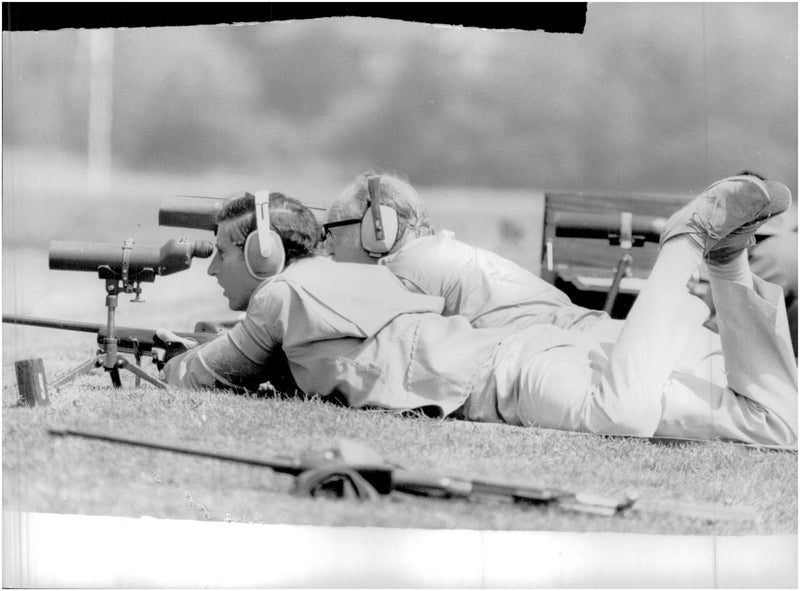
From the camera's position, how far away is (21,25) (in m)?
4.63

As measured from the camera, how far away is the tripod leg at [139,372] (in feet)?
14.5

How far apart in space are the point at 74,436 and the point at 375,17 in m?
2.06

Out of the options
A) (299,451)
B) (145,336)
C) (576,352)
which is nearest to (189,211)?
(145,336)

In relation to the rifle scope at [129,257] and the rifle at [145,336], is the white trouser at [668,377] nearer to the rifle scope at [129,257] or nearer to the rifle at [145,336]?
the rifle at [145,336]

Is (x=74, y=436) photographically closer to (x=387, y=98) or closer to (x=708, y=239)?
(x=387, y=98)

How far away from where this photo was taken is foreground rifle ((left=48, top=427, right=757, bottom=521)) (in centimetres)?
408

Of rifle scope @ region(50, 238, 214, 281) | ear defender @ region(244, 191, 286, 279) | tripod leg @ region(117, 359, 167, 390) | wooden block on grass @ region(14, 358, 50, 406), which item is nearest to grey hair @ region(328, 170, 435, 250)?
ear defender @ region(244, 191, 286, 279)

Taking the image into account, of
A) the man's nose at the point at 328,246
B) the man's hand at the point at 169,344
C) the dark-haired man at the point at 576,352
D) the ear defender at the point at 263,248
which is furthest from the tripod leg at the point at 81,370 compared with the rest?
the man's nose at the point at 328,246

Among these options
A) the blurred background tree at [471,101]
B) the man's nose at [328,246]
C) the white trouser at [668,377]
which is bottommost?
the white trouser at [668,377]

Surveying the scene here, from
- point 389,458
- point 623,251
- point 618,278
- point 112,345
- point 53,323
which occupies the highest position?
point 623,251

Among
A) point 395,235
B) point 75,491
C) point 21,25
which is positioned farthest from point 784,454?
point 21,25

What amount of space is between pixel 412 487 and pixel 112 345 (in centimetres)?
139

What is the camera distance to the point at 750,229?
4199mm

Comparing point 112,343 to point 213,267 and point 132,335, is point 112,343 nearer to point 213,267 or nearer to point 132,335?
point 132,335
